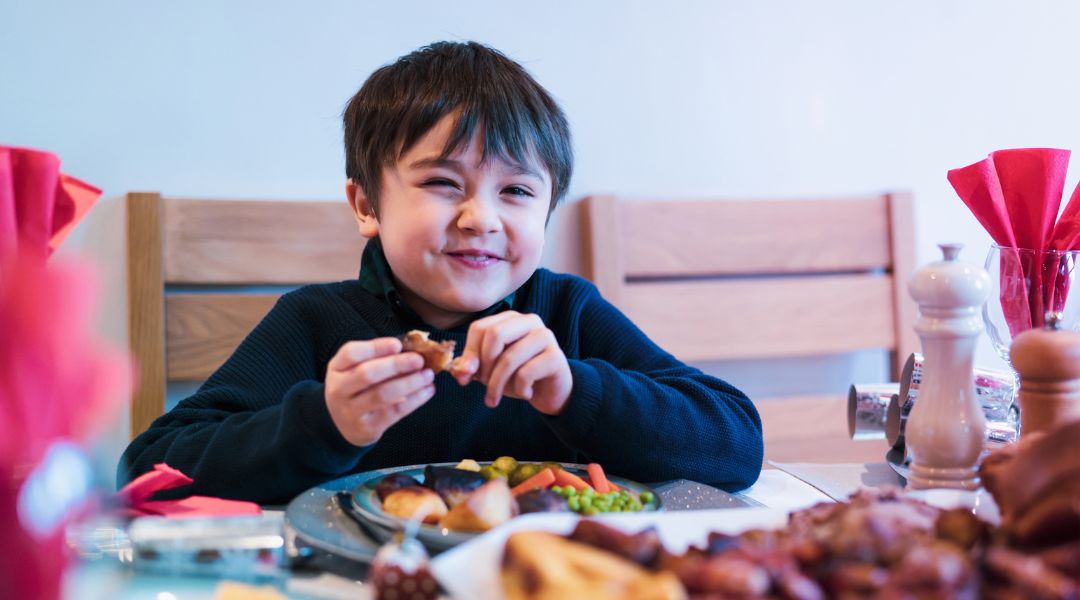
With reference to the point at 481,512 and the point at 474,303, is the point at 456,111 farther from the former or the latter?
the point at 481,512

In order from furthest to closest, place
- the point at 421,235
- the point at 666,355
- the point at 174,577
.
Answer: the point at 666,355 → the point at 421,235 → the point at 174,577

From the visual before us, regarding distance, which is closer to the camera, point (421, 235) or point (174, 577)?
point (174, 577)

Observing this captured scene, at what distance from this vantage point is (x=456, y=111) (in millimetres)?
1080

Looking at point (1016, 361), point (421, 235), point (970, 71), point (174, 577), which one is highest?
point (970, 71)

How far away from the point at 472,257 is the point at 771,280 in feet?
3.36

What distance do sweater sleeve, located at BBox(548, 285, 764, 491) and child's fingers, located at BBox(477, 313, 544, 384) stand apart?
0.38 feet

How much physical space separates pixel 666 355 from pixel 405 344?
52 centimetres

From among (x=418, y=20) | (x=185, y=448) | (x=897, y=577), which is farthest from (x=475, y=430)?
(x=418, y=20)

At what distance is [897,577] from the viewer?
1.26 feet

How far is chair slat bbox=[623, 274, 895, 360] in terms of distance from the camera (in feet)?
6.00

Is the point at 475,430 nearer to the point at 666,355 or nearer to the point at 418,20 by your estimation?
the point at 666,355

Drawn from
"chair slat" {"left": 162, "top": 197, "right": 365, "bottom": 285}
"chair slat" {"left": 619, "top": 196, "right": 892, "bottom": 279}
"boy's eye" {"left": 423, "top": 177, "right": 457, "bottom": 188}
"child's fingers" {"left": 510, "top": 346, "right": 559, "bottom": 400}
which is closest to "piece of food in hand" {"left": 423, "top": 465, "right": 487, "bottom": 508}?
"child's fingers" {"left": 510, "top": 346, "right": 559, "bottom": 400}

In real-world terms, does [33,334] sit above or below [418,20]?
below

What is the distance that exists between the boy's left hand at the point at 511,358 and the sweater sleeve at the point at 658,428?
52 mm
